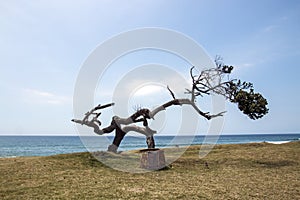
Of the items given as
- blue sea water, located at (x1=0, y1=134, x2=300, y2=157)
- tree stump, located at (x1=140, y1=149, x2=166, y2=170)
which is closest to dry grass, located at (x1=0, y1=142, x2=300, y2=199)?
tree stump, located at (x1=140, y1=149, x2=166, y2=170)

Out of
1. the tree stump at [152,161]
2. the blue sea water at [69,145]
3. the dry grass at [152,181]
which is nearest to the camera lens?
the dry grass at [152,181]

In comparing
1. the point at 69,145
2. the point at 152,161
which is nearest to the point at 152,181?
the point at 152,161

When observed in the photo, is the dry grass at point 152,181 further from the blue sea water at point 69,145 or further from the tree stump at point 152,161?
the blue sea water at point 69,145

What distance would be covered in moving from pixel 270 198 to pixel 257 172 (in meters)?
4.02

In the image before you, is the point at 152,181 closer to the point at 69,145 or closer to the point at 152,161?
the point at 152,161

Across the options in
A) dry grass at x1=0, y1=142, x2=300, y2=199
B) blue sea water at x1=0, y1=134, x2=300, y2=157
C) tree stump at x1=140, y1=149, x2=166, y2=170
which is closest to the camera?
dry grass at x1=0, y1=142, x2=300, y2=199

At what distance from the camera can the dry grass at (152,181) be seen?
696 cm

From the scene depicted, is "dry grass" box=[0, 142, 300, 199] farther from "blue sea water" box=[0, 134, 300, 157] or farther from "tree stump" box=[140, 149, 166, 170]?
"blue sea water" box=[0, 134, 300, 157]

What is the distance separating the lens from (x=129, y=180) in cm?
891

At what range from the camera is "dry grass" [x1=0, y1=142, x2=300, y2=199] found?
6957 millimetres

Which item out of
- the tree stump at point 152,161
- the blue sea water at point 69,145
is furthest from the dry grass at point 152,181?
the blue sea water at point 69,145

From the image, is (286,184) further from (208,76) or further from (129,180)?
(208,76)

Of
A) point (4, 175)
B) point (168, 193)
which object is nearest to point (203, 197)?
point (168, 193)

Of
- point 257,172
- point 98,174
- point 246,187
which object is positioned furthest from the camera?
point 257,172
